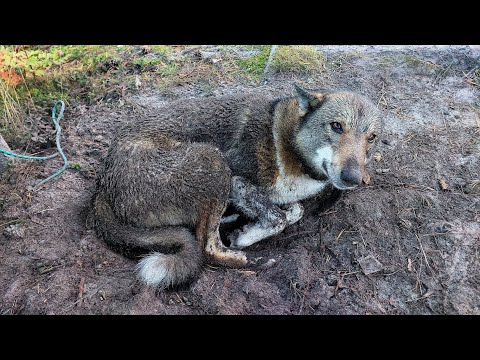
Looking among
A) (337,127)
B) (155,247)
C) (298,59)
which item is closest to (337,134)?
(337,127)

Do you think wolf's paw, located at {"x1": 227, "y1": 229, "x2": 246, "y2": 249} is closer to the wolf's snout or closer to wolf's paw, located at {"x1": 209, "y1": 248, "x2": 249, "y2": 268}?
wolf's paw, located at {"x1": 209, "y1": 248, "x2": 249, "y2": 268}

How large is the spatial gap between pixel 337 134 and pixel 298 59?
2764mm

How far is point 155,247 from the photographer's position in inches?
150

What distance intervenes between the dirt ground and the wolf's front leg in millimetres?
152

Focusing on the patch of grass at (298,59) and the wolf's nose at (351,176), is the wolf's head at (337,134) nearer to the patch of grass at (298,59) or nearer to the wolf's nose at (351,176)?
the wolf's nose at (351,176)

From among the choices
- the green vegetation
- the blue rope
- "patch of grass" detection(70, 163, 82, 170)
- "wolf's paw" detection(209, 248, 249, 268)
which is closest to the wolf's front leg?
"wolf's paw" detection(209, 248, 249, 268)

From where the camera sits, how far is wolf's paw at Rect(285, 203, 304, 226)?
4457 mm

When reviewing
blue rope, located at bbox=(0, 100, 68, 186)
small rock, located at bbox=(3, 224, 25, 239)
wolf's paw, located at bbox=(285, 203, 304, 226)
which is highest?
blue rope, located at bbox=(0, 100, 68, 186)

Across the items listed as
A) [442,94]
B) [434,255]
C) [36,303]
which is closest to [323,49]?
[442,94]

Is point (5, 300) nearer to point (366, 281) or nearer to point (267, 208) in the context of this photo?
point (267, 208)

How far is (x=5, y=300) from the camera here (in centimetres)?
345

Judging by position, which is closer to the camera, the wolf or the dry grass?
the wolf

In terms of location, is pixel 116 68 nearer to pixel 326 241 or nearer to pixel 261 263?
pixel 261 263

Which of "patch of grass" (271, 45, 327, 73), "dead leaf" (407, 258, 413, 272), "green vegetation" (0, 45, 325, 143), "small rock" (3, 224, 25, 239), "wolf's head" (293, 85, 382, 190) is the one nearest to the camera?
"wolf's head" (293, 85, 382, 190)
